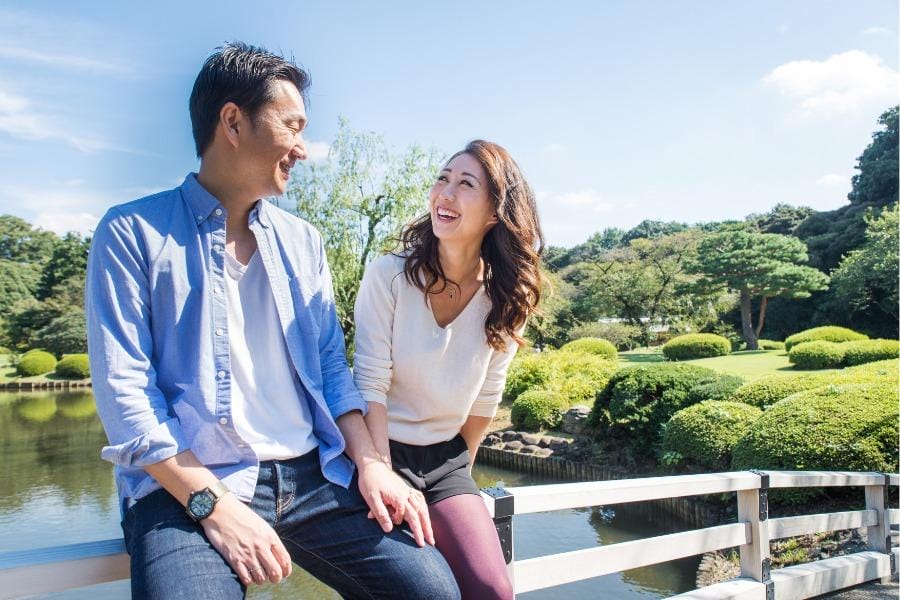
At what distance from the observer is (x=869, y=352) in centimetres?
1223

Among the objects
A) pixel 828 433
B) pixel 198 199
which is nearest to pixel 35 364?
pixel 828 433

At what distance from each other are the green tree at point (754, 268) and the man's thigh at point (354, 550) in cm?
2026

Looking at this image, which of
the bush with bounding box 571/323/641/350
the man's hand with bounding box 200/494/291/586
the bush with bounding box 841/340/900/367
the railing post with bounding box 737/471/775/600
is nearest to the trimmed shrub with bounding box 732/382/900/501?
the railing post with bounding box 737/471/775/600

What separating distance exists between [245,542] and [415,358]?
677 millimetres

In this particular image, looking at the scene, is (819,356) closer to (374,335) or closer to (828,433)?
(828,433)

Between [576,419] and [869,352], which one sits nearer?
[576,419]

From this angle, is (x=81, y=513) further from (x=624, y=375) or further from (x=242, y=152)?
(x=242, y=152)

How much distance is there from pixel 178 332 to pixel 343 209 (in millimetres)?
11864

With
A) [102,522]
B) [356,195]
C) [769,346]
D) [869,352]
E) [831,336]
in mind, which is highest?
[356,195]

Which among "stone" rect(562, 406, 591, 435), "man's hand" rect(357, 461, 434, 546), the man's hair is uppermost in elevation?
the man's hair

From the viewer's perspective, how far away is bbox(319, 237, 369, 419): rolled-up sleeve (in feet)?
4.98

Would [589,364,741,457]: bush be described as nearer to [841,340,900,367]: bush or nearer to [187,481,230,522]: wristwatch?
[841,340,900,367]: bush

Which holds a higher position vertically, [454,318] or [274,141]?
[274,141]

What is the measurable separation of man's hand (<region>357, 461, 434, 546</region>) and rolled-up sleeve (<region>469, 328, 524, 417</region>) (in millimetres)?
449
